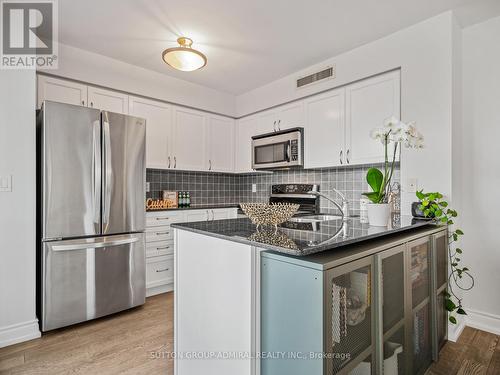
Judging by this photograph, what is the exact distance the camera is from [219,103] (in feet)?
13.5

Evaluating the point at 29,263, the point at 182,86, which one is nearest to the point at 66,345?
the point at 29,263

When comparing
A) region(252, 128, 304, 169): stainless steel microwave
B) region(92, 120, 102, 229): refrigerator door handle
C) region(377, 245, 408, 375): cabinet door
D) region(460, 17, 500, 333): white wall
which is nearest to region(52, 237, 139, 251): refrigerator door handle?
region(92, 120, 102, 229): refrigerator door handle

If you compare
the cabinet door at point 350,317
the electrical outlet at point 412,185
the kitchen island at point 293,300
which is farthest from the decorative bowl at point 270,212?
the electrical outlet at point 412,185

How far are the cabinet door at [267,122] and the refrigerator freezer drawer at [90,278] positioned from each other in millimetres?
2086

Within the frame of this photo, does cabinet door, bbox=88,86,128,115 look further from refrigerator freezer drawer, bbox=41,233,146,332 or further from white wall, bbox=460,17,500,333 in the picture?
white wall, bbox=460,17,500,333

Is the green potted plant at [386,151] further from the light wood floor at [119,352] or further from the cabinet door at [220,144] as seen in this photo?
the cabinet door at [220,144]

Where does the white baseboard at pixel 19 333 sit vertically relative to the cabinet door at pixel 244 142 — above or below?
below

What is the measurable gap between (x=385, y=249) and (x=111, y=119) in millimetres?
2456

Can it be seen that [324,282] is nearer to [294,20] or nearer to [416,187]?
[416,187]

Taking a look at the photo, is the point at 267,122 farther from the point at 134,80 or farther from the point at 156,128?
the point at 134,80

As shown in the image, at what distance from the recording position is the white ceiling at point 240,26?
218cm

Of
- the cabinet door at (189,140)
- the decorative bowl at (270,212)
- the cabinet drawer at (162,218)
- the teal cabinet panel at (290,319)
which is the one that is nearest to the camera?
the teal cabinet panel at (290,319)

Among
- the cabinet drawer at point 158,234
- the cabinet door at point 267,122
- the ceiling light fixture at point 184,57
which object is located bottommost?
the cabinet drawer at point 158,234

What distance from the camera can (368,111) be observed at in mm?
2746
